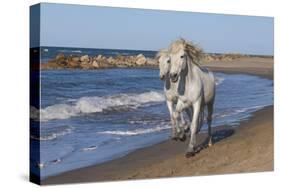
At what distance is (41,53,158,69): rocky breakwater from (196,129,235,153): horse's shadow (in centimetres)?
158

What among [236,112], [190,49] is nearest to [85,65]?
[190,49]

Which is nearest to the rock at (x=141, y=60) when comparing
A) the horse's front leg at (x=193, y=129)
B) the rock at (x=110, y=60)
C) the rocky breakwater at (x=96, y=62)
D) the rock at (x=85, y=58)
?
the rocky breakwater at (x=96, y=62)

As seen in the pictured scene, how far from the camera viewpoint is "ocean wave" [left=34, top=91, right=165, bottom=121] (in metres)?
10.7

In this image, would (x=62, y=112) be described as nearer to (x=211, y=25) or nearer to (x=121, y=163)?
(x=121, y=163)

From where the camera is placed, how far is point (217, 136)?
12367 mm

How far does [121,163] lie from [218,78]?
2.36m

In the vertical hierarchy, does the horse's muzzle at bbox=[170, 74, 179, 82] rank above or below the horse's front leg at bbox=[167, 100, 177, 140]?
above

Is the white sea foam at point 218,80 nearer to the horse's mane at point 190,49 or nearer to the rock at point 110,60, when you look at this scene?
the horse's mane at point 190,49

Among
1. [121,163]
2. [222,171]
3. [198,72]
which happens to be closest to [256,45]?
[198,72]

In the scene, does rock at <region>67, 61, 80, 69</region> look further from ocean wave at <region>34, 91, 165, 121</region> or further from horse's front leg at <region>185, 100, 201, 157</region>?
horse's front leg at <region>185, 100, 201, 157</region>

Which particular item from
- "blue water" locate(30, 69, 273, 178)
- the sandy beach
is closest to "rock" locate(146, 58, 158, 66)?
"blue water" locate(30, 69, 273, 178)

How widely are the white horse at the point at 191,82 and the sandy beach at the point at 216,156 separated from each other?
212 mm

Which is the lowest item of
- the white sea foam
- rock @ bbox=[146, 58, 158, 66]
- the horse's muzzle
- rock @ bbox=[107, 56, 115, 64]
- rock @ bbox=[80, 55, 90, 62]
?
the white sea foam

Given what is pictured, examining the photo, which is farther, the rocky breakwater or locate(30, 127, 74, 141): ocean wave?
the rocky breakwater
